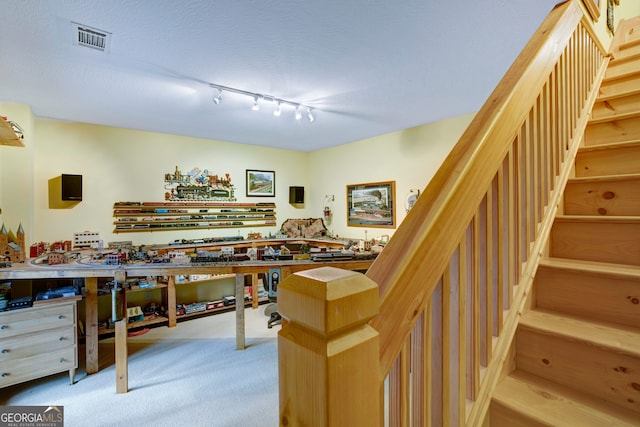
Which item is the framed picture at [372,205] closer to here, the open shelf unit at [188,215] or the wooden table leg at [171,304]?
the open shelf unit at [188,215]

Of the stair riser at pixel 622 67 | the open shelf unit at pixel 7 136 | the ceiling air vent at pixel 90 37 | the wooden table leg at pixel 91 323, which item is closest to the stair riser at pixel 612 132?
the stair riser at pixel 622 67

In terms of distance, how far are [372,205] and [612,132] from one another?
3149 mm

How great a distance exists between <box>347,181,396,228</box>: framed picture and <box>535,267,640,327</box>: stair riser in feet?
10.4

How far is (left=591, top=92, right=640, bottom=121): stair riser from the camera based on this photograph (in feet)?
5.48

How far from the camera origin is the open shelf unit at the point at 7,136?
231 centimetres

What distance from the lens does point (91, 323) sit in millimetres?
2689

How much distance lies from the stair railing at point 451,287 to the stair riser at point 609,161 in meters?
0.19

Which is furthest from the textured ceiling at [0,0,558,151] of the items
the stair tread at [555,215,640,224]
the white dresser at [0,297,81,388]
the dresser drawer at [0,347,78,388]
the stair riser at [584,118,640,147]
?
the dresser drawer at [0,347,78,388]

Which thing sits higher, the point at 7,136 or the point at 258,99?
the point at 258,99

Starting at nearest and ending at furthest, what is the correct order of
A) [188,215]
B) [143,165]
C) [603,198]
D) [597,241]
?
[597,241]
[603,198]
[143,165]
[188,215]

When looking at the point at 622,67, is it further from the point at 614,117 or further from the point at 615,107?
the point at 614,117

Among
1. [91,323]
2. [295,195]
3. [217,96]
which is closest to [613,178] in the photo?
[217,96]

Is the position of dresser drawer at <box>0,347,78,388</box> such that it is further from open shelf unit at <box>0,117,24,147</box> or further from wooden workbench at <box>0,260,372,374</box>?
open shelf unit at <box>0,117,24,147</box>

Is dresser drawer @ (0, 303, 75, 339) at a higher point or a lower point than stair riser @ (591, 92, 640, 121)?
lower
